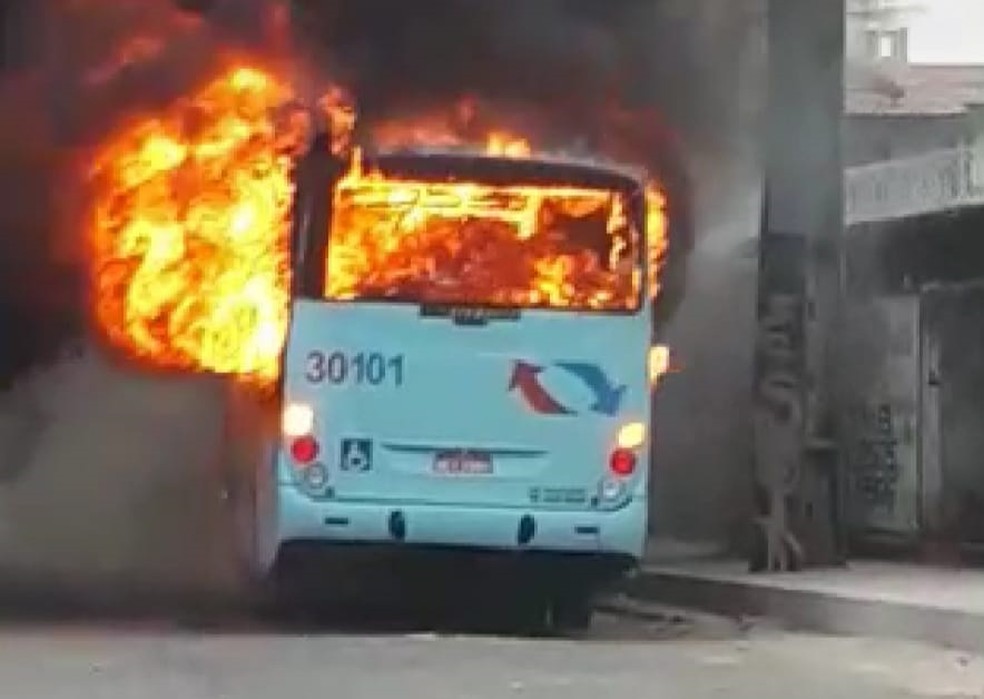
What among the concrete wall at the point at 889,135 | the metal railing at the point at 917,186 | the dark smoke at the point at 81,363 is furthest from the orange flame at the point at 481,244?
the concrete wall at the point at 889,135

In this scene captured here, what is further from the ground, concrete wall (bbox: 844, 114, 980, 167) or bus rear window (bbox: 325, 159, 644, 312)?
concrete wall (bbox: 844, 114, 980, 167)

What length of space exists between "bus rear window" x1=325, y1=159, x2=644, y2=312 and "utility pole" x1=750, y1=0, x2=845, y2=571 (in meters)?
4.72

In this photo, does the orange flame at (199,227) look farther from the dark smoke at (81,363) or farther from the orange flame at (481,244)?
the orange flame at (481,244)

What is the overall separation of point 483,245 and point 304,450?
5.28ft

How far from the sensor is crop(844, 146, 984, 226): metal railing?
68.0 feet

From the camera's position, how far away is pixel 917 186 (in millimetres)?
21703

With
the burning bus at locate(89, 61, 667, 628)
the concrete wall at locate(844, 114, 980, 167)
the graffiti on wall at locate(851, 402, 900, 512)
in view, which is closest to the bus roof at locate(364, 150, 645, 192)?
the burning bus at locate(89, 61, 667, 628)

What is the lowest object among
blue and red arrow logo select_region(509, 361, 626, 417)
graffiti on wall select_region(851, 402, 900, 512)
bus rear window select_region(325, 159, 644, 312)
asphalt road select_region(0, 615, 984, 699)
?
asphalt road select_region(0, 615, 984, 699)

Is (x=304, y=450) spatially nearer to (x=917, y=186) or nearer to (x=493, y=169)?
(x=493, y=169)

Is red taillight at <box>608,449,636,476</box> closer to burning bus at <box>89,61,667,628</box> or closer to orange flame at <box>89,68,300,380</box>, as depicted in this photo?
burning bus at <box>89,61,667,628</box>

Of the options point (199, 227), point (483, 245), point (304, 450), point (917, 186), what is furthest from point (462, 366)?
point (917, 186)

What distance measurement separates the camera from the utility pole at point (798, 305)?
20047 millimetres

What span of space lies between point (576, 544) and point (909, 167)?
7788 millimetres

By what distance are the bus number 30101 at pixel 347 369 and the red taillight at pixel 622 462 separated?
1.31 meters
